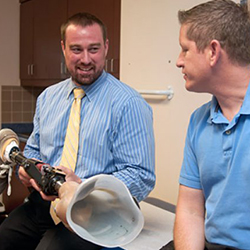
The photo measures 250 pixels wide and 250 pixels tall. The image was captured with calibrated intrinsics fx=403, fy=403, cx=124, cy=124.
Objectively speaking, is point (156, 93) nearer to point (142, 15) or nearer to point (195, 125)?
point (142, 15)

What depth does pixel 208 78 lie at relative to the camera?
1198 mm

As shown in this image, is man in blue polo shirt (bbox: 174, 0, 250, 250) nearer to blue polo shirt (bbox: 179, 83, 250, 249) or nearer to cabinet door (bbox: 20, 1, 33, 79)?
blue polo shirt (bbox: 179, 83, 250, 249)

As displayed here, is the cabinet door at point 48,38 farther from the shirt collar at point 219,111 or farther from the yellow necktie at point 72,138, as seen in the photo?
the shirt collar at point 219,111

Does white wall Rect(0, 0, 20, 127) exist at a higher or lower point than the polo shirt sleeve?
higher

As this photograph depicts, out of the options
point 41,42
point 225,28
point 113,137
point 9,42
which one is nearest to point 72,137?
point 113,137

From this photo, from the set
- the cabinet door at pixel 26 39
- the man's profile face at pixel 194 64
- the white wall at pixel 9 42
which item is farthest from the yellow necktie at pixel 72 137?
the white wall at pixel 9 42

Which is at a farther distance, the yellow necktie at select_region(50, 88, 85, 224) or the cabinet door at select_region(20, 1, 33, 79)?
the cabinet door at select_region(20, 1, 33, 79)

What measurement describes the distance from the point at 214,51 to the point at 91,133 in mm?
732

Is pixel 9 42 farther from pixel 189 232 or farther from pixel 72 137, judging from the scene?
pixel 189 232

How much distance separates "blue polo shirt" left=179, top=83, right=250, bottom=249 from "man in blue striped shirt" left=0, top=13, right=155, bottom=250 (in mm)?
400

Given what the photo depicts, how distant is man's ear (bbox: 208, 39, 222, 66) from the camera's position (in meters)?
1.16

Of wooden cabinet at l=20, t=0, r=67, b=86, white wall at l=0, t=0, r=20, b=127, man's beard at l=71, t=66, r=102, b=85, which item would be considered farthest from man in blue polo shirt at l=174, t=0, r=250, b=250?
white wall at l=0, t=0, r=20, b=127

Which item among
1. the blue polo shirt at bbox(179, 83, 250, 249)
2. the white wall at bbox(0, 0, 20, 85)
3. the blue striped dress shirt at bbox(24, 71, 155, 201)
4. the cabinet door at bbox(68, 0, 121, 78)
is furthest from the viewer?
the white wall at bbox(0, 0, 20, 85)

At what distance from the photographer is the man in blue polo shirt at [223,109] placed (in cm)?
116
